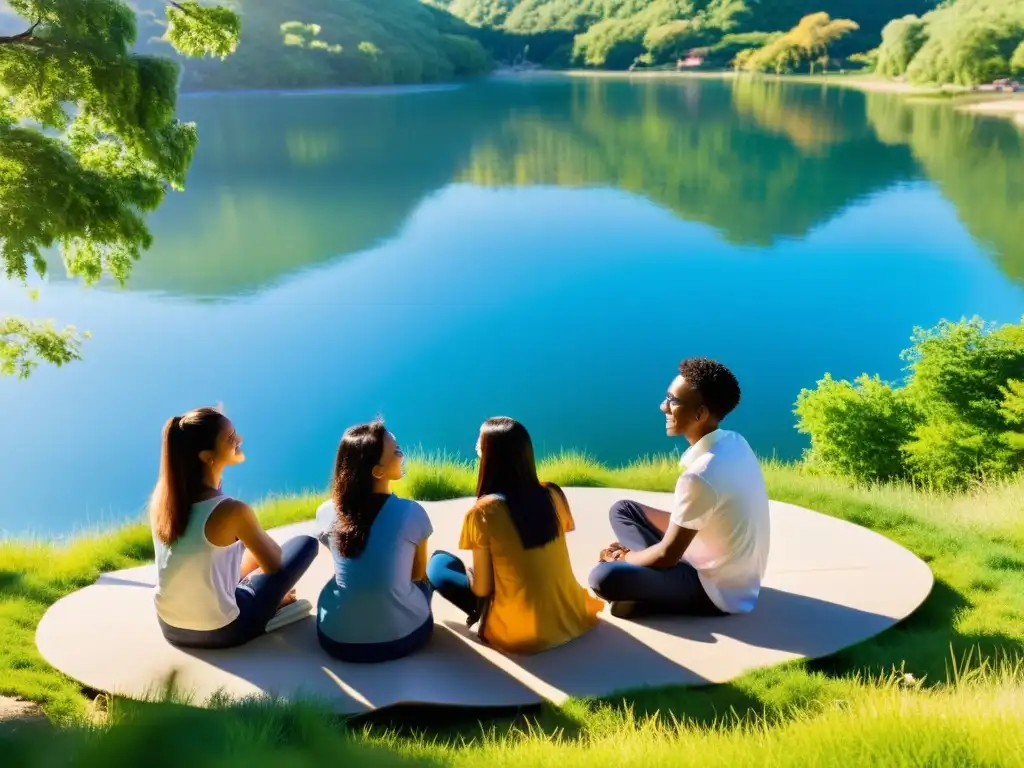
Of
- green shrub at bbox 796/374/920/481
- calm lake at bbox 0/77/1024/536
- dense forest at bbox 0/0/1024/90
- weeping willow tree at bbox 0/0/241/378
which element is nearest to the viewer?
weeping willow tree at bbox 0/0/241/378

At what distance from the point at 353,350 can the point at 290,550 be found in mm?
9413

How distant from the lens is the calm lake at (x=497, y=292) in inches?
387

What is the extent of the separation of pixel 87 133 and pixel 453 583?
8.07 ft

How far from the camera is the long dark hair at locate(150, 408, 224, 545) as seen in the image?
298 cm

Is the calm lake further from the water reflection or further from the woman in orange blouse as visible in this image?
the woman in orange blouse

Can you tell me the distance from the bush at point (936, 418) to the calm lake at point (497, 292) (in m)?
2.21

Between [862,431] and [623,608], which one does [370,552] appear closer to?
[623,608]

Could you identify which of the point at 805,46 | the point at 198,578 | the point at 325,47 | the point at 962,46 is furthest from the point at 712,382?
the point at 805,46

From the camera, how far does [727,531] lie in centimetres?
327

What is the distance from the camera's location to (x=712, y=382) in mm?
3223

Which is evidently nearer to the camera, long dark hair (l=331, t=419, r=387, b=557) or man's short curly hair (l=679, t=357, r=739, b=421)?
long dark hair (l=331, t=419, r=387, b=557)

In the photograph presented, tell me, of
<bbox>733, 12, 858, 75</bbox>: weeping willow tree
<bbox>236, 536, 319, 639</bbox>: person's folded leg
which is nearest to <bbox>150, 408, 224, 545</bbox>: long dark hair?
<bbox>236, 536, 319, 639</bbox>: person's folded leg

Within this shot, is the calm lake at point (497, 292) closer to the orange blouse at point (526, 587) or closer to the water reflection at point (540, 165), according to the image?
the water reflection at point (540, 165)

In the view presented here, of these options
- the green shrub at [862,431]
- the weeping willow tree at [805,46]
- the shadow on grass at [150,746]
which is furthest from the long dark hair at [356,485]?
the weeping willow tree at [805,46]
